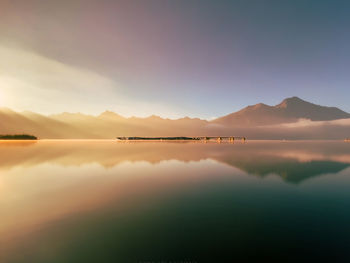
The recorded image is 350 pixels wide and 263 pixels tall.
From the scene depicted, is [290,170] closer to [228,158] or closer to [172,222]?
[228,158]

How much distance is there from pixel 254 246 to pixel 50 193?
13498mm

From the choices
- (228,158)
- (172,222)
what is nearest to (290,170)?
(228,158)

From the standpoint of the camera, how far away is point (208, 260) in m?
5.77

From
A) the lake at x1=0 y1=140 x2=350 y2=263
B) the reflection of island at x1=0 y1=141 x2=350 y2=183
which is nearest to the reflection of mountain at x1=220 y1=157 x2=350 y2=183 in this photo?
the reflection of island at x1=0 y1=141 x2=350 y2=183

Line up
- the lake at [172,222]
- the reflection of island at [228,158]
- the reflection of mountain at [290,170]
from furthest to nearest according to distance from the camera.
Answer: the reflection of island at [228,158] < the reflection of mountain at [290,170] < the lake at [172,222]

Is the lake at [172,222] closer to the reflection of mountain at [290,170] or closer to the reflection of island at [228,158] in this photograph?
the reflection of mountain at [290,170]

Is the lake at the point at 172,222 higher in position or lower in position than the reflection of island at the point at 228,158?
lower

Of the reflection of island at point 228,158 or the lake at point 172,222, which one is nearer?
the lake at point 172,222

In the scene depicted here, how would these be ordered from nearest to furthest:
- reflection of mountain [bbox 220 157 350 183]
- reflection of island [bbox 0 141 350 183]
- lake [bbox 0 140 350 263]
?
lake [bbox 0 140 350 263] → reflection of mountain [bbox 220 157 350 183] → reflection of island [bbox 0 141 350 183]

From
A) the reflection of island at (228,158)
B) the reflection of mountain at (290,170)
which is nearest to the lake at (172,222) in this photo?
the reflection of mountain at (290,170)

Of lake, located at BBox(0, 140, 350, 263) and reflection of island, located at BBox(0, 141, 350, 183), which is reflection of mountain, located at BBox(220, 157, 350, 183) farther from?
lake, located at BBox(0, 140, 350, 263)

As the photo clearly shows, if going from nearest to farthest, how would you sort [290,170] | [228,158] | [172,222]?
[172,222] < [290,170] < [228,158]

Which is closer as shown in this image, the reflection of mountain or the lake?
the lake

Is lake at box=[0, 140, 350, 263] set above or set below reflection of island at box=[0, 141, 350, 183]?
below
